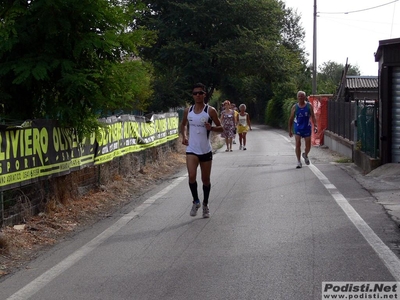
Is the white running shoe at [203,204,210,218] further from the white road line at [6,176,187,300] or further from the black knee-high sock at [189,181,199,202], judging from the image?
the white road line at [6,176,187,300]

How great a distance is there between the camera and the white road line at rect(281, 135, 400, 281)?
22.3 ft

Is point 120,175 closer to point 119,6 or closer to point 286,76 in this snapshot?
point 119,6

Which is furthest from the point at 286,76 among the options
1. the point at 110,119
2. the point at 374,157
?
the point at 110,119

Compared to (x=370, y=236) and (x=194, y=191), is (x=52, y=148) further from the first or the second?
(x=370, y=236)

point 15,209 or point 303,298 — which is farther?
point 15,209

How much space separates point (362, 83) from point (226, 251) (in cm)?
3007

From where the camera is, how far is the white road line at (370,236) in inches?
268

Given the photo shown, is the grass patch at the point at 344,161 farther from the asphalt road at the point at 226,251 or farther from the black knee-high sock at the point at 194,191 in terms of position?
the black knee-high sock at the point at 194,191

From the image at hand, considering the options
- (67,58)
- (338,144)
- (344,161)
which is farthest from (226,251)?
(338,144)

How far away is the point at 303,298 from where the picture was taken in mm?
5785

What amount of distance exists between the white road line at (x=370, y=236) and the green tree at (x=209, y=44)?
103 ft

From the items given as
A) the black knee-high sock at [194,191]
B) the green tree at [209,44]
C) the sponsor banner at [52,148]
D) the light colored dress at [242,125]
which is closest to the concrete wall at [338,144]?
the light colored dress at [242,125]

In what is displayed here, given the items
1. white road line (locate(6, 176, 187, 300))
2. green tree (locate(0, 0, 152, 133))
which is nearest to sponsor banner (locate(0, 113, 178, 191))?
green tree (locate(0, 0, 152, 133))

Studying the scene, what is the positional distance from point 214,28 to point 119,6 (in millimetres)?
35035
